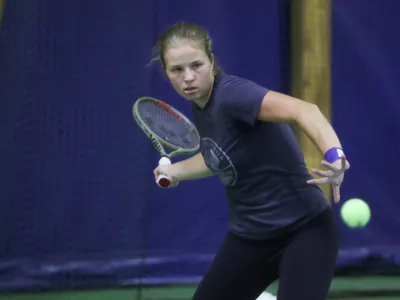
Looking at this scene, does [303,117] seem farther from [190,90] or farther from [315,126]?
[190,90]

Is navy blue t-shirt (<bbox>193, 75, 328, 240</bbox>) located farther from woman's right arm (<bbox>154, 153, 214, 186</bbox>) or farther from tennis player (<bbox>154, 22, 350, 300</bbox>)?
woman's right arm (<bbox>154, 153, 214, 186</bbox>)

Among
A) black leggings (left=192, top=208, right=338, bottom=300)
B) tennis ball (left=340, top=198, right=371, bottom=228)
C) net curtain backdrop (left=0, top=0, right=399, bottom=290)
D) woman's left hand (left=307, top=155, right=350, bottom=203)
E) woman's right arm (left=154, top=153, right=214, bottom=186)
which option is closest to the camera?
woman's left hand (left=307, top=155, right=350, bottom=203)

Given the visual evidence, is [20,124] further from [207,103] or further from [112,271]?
[207,103]

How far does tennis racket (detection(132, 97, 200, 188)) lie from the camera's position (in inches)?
123

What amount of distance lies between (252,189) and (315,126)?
33cm

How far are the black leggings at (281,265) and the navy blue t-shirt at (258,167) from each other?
1.5 inches

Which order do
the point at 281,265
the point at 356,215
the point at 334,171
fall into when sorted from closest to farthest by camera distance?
the point at 334,171 < the point at 281,265 < the point at 356,215

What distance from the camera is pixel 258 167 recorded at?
206 cm

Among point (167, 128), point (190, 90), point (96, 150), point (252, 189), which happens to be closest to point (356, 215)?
point (167, 128)

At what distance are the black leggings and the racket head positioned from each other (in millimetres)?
952

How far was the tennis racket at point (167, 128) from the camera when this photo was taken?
313 centimetres

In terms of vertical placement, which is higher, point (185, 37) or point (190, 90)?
point (185, 37)

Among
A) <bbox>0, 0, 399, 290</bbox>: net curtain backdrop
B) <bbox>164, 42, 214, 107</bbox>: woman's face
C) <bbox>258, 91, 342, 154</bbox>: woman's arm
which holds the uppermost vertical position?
<bbox>164, 42, 214, 107</bbox>: woman's face

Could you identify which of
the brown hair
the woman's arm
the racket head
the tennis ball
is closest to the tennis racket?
the racket head
